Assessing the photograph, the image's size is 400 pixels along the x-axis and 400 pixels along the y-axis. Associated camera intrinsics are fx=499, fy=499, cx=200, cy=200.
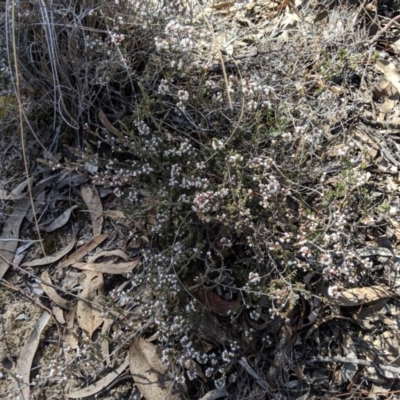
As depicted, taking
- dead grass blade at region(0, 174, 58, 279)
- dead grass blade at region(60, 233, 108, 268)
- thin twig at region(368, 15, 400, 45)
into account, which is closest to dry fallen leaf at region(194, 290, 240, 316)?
dead grass blade at region(60, 233, 108, 268)

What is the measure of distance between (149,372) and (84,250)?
2.18 feet

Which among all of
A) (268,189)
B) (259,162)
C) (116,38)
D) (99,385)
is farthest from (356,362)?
(116,38)

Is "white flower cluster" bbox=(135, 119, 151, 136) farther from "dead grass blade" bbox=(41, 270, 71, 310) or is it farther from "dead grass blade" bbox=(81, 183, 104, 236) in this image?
"dead grass blade" bbox=(41, 270, 71, 310)

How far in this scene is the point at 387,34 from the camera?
269 cm

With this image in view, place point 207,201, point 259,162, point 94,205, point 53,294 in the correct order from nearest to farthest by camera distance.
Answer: point 207,201
point 259,162
point 53,294
point 94,205

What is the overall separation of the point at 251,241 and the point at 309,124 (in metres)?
0.69

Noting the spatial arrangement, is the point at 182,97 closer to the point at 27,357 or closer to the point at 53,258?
the point at 53,258

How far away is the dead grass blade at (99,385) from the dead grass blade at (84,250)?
550mm

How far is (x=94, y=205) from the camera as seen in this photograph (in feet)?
8.23

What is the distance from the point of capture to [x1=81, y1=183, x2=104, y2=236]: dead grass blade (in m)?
2.48

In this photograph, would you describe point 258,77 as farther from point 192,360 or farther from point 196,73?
point 192,360

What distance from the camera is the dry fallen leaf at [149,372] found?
216cm

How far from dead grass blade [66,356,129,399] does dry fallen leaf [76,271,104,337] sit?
203mm

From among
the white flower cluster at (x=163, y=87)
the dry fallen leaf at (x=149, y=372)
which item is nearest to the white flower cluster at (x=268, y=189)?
the white flower cluster at (x=163, y=87)
